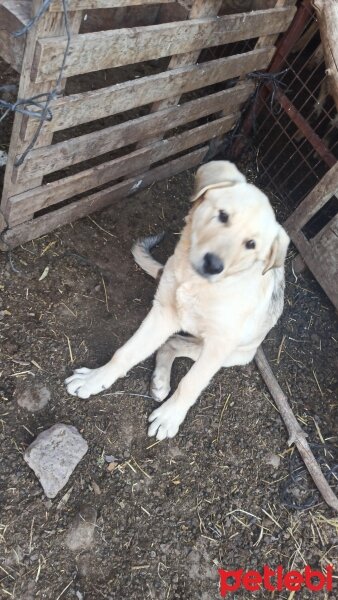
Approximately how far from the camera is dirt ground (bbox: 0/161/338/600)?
350 cm

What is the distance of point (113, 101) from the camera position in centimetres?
395

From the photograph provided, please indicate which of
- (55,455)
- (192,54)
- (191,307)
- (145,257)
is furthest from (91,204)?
(55,455)

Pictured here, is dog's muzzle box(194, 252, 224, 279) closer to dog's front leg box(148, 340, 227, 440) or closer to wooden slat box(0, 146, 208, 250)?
dog's front leg box(148, 340, 227, 440)

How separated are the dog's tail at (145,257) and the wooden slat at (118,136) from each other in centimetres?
90

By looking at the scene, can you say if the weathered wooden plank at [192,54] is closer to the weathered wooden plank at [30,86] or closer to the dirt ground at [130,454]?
the dirt ground at [130,454]

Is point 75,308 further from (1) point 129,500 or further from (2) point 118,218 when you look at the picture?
(1) point 129,500

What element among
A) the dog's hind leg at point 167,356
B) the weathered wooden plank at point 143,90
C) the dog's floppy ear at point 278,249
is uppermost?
the dog's floppy ear at point 278,249

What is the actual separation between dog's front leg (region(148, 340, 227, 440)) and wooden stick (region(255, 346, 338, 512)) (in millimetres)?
1053

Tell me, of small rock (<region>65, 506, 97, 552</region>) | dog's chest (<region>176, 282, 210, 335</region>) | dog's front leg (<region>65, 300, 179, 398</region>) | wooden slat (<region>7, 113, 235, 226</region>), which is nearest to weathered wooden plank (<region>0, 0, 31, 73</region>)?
wooden slat (<region>7, 113, 235, 226</region>)

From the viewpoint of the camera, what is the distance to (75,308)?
4527 mm

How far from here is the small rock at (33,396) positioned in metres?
3.87

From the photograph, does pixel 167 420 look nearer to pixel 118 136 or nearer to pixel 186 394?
pixel 186 394

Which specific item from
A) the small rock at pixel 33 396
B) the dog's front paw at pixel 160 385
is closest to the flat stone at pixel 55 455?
the small rock at pixel 33 396

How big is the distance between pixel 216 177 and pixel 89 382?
5.94 ft
